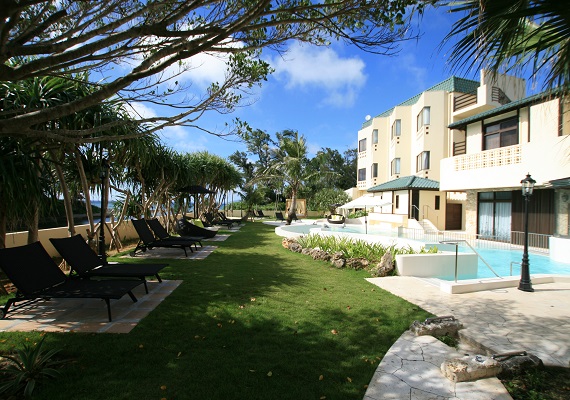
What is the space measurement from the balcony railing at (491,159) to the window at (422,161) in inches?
283

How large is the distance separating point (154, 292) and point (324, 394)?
4180mm

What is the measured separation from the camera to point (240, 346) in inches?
149

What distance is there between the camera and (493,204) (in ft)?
56.7

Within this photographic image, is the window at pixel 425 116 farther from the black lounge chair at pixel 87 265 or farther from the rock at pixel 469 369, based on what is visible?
the rock at pixel 469 369

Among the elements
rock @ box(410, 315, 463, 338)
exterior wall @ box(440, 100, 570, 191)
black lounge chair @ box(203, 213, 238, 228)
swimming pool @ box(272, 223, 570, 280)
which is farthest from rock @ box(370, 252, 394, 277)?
black lounge chair @ box(203, 213, 238, 228)

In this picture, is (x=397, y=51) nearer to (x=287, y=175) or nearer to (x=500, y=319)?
(x=500, y=319)

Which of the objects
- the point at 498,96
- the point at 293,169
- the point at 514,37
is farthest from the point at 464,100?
the point at 514,37

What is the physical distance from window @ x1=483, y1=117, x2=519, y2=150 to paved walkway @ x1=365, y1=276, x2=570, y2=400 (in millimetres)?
10963

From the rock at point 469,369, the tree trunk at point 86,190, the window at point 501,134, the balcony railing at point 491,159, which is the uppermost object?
the window at point 501,134

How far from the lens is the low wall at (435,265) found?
Result: 8203 mm

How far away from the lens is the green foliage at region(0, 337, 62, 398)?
107 inches

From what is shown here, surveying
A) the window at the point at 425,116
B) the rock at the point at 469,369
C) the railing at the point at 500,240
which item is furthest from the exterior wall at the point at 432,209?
the rock at the point at 469,369

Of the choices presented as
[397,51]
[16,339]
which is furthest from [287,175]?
[16,339]

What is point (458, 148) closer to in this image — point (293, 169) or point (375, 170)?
point (375, 170)
